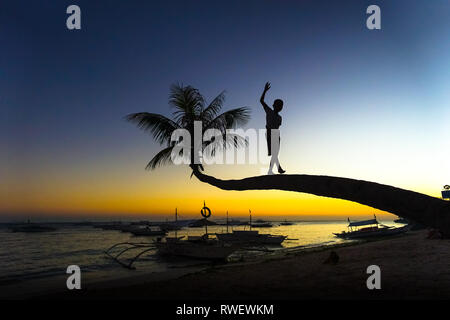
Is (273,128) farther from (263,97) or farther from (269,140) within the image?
(263,97)

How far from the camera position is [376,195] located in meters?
3.69

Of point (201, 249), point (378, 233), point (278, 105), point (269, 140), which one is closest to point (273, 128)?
point (269, 140)

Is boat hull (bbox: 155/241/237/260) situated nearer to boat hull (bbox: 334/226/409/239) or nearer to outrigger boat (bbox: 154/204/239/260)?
outrigger boat (bbox: 154/204/239/260)

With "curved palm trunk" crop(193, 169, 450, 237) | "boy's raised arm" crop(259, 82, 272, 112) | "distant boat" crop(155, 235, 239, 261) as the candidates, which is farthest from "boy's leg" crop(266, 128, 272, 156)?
"distant boat" crop(155, 235, 239, 261)

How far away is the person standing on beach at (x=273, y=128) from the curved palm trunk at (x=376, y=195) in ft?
4.14

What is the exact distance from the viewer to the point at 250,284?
11531 mm

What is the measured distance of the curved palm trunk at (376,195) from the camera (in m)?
3.37

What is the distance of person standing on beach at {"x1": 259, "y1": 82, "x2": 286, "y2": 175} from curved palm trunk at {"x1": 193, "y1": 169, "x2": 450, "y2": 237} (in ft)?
4.14

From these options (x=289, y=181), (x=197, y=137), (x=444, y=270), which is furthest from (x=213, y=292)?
(x=444, y=270)

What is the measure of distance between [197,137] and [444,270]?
31.4ft

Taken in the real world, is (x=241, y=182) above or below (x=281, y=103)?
below

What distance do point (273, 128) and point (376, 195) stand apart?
262cm
